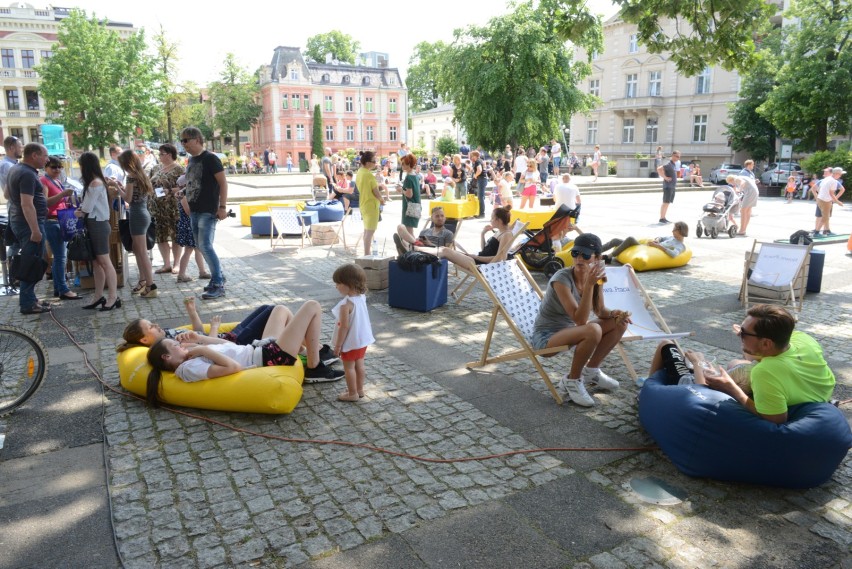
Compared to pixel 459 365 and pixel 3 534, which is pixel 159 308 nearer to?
pixel 459 365

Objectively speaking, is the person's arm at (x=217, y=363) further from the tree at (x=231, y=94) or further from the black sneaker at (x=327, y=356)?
the tree at (x=231, y=94)

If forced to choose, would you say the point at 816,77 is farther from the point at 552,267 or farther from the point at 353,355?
the point at 353,355

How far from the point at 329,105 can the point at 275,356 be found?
7294cm

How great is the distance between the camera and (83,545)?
3.10m

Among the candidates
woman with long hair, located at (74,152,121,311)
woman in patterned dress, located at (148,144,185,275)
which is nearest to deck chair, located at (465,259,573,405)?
woman with long hair, located at (74,152,121,311)

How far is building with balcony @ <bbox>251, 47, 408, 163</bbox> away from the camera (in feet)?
234

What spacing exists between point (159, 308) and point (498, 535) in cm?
586

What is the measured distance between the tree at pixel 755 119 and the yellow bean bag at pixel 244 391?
4523 cm

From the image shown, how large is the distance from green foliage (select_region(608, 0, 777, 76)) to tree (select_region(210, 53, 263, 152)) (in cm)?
6158

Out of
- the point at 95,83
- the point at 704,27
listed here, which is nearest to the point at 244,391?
the point at 704,27

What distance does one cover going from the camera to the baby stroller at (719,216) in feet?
45.5

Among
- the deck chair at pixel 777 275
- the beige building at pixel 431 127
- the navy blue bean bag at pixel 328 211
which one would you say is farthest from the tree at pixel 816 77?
the beige building at pixel 431 127

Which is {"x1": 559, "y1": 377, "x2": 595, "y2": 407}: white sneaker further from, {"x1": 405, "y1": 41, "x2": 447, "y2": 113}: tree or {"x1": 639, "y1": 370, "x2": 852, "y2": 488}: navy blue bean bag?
{"x1": 405, "y1": 41, "x2": 447, "y2": 113}: tree

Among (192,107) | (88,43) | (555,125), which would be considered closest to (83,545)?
(555,125)
